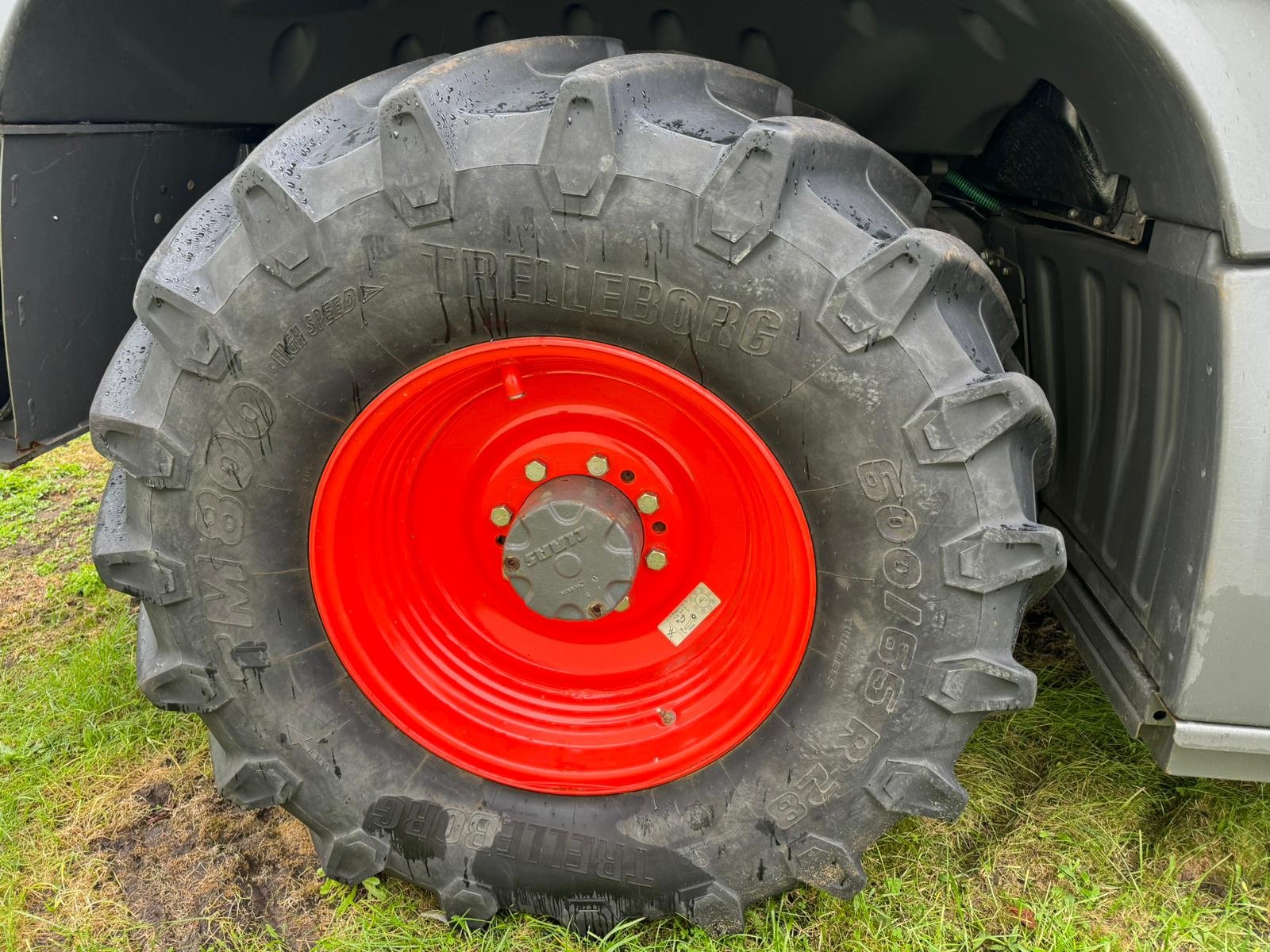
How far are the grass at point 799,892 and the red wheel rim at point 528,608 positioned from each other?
1.19ft

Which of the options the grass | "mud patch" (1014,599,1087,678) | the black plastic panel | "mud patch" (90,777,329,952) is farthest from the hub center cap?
"mud patch" (1014,599,1087,678)

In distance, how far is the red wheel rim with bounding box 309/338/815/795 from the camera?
5.35 feet

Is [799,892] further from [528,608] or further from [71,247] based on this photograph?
[71,247]

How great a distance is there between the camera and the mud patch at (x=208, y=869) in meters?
1.75

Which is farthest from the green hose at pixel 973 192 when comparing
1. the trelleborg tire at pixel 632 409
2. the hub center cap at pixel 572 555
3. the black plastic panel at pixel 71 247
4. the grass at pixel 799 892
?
the black plastic panel at pixel 71 247

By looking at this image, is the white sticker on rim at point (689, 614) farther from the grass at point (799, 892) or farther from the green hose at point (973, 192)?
the green hose at point (973, 192)

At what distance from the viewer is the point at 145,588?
154 cm

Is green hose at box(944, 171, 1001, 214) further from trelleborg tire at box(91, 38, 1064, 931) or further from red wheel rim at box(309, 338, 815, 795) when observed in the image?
red wheel rim at box(309, 338, 815, 795)

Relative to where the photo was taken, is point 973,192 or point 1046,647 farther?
point 1046,647

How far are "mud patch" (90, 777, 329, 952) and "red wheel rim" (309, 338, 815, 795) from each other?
1.47 ft

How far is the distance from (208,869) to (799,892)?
120cm

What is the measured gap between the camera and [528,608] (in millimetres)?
1780

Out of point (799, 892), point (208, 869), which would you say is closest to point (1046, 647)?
point (799, 892)

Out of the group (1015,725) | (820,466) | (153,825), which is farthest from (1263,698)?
(153,825)
